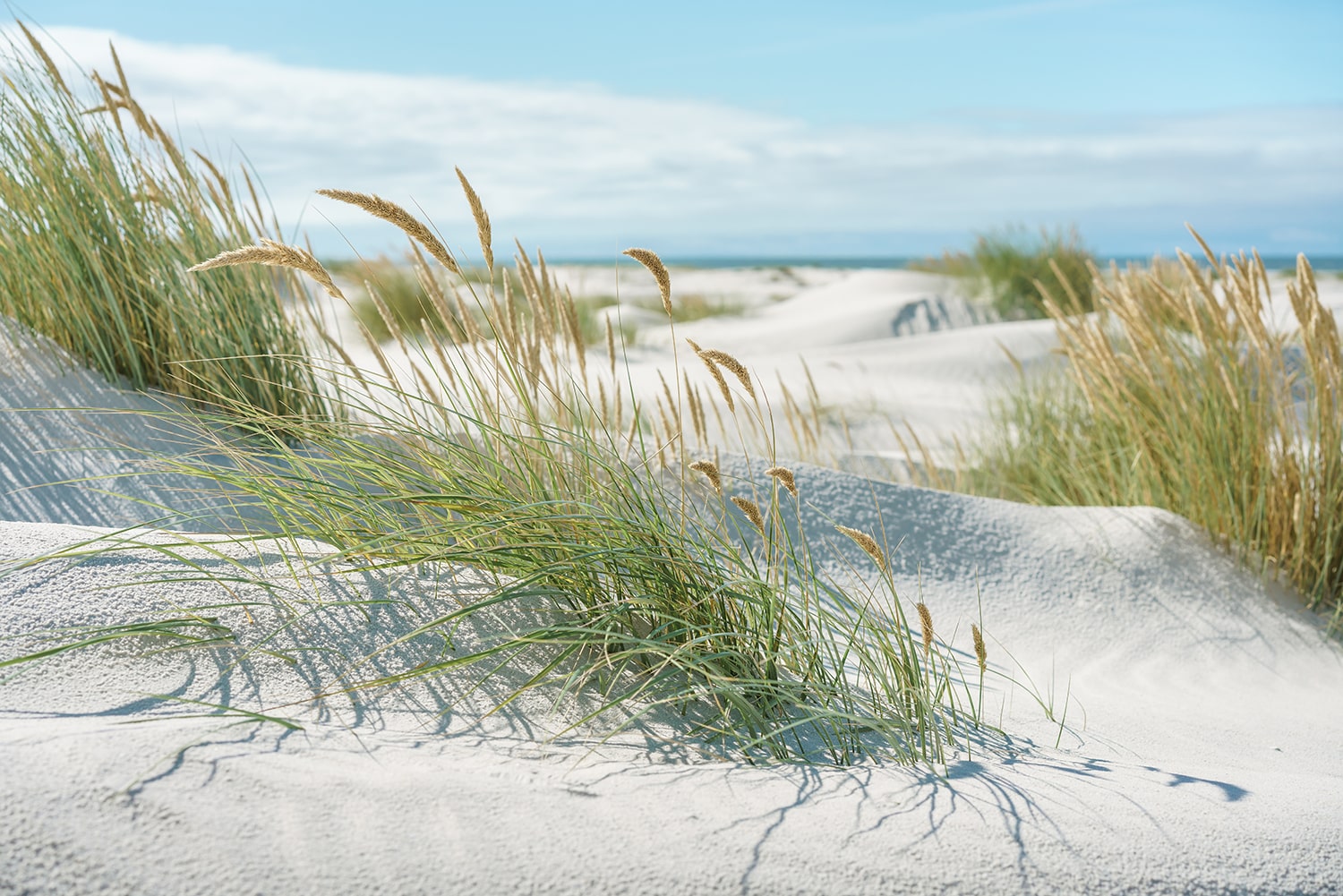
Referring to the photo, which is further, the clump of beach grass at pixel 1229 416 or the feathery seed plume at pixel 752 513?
the clump of beach grass at pixel 1229 416

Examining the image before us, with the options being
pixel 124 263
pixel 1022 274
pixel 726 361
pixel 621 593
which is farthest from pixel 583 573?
pixel 1022 274

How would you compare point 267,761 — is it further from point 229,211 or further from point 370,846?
point 229,211

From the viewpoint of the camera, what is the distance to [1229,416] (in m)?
2.61

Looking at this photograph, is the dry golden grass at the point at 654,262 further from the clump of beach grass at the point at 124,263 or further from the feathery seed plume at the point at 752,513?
the clump of beach grass at the point at 124,263

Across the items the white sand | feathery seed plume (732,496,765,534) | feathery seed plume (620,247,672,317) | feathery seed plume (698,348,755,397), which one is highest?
feathery seed plume (620,247,672,317)

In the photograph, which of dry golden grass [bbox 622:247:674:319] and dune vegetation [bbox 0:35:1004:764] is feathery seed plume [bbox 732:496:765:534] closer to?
dune vegetation [bbox 0:35:1004:764]

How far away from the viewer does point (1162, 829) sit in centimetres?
118

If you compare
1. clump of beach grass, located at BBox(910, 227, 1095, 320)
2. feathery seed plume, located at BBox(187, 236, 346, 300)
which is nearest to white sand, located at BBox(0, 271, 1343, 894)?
feathery seed plume, located at BBox(187, 236, 346, 300)

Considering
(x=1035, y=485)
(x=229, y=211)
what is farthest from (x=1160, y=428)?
(x=229, y=211)

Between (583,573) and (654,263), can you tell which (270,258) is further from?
(583,573)

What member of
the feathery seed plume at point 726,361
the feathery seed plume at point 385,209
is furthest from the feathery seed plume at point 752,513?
the feathery seed plume at point 385,209

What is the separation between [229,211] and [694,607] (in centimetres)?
163

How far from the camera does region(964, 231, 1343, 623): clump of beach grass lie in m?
2.50

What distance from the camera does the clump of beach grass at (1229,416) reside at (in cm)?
250
